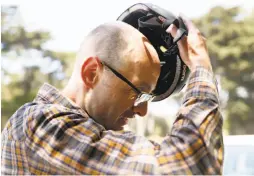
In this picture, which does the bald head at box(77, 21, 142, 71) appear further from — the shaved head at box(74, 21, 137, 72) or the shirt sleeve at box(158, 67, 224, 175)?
the shirt sleeve at box(158, 67, 224, 175)

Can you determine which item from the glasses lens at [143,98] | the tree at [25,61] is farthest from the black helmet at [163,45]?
the tree at [25,61]

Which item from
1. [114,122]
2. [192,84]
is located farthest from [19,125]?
[192,84]

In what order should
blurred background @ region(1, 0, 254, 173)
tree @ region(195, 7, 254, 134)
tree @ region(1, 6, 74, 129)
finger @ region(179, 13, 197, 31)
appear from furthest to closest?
tree @ region(195, 7, 254, 134)
tree @ region(1, 6, 74, 129)
blurred background @ region(1, 0, 254, 173)
finger @ region(179, 13, 197, 31)

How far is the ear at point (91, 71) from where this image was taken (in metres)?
0.78

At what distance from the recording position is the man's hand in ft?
2.37

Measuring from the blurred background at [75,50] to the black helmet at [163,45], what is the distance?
12.6ft

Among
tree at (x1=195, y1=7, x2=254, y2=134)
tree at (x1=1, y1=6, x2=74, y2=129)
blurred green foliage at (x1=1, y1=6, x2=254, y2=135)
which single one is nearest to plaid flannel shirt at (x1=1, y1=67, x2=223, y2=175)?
tree at (x1=1, y1=6, x2=74, y2=129)

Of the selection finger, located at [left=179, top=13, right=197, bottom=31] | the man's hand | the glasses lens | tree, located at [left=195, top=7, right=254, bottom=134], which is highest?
finger, located at [left=179, top=13, right=197, bottom=31]

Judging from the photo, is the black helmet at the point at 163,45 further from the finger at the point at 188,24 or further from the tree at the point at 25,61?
the tree at the point at 25,61

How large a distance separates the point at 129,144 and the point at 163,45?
0.32 metres

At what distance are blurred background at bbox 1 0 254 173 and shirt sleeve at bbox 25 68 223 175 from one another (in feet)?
13.6

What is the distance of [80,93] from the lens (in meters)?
0.80

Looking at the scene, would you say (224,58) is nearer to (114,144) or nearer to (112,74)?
(112,74)

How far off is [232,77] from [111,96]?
669 centimetres
